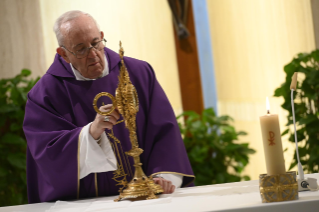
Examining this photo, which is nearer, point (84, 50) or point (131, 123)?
point (131, 123)

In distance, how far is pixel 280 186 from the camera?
4.21 feet

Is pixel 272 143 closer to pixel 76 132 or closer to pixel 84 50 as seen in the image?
pixel 76 132

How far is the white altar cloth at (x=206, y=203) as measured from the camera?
1254 mm

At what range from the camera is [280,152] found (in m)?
1.27

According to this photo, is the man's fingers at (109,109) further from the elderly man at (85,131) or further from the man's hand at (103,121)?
the elderly man at (85,131)

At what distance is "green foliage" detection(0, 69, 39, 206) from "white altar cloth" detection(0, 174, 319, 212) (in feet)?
5.89

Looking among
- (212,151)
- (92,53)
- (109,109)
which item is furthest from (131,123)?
(212,151)

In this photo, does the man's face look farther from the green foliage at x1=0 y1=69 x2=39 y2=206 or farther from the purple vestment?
the green foliage at x1=0 y1=69 x2=39 y2=206

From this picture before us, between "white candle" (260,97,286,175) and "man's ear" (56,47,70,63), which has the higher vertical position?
"man's ear" (56,47,70,63)

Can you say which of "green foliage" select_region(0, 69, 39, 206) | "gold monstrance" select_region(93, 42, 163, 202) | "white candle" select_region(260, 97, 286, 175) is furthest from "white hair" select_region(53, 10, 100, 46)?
"green foliage" select_region(0, 69, 39, 206)

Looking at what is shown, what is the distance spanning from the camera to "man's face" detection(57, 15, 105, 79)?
2.10 metres

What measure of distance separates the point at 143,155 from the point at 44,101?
613mm

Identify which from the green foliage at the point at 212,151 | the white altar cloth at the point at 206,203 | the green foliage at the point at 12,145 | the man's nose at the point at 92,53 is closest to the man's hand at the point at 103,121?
the white altar cloth at the point at 206,203

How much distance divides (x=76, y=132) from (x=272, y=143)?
100cm
